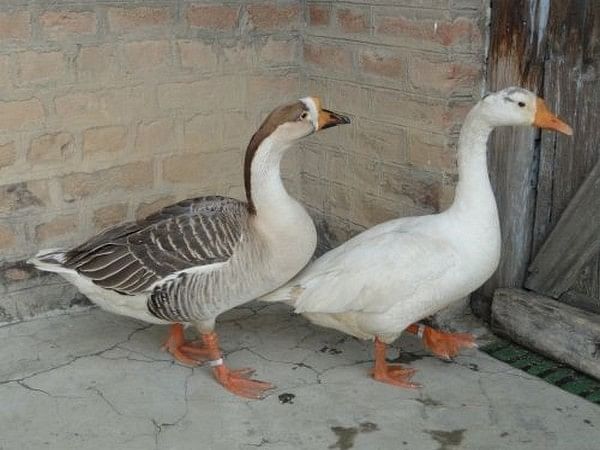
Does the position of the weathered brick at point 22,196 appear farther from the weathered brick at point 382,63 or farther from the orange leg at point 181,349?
the weathered brick at point 382,63

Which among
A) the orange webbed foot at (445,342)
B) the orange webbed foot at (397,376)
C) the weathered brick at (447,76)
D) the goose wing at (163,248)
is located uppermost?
the weathered brick at (447,76)

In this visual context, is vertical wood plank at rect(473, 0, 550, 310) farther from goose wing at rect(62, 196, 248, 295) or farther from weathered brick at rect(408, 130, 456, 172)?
goose wing at rect(62, 196, 248, 295)

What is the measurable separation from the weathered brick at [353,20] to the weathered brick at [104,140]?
1.34 meters

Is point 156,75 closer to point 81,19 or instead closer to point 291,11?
point 81,19

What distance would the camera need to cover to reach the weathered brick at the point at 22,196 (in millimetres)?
4152

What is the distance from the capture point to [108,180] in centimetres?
443

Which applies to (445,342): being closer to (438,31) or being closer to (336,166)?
(336,166)

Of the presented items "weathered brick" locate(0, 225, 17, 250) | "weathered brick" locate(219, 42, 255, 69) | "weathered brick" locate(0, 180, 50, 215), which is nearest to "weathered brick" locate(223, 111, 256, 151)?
"weathered brick" locate(219, 42, 255, 69)

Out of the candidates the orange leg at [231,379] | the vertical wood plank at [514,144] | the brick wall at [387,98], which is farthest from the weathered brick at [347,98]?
the orange leg at [231,379]

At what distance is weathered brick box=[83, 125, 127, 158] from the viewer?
4320 mm

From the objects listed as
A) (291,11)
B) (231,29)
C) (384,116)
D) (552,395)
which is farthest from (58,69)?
(552,395)

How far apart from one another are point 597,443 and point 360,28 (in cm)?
241

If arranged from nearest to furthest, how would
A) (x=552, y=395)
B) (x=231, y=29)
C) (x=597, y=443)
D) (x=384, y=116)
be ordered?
(x=597, y=443), (x=552, y=395), (x=384, y=116), (x=231, y=29)

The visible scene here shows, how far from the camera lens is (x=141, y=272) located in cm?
356
